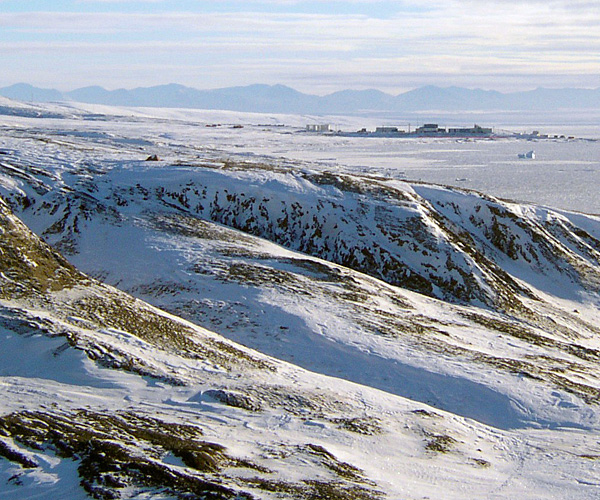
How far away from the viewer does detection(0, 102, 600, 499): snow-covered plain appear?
15.1 metres

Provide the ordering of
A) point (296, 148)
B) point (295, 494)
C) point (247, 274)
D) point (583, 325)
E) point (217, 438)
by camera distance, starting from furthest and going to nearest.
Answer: point (296, 148), point (583, 325), point (247, 274), point (217, 438), point (295, 494)

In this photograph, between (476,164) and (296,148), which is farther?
(296,148)

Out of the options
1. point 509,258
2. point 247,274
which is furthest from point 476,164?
point 247,274

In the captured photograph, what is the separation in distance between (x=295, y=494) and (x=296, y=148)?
310 ft

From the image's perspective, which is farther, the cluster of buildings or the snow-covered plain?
the cluster of buildings

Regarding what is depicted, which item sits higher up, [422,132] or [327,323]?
[422,132]

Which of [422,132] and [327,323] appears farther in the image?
[422,132]

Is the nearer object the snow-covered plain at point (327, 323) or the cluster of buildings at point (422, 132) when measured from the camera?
the snow-covered plain at point (327, 323)

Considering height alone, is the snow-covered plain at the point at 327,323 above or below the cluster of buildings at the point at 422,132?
below

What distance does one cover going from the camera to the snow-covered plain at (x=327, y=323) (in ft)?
49.7

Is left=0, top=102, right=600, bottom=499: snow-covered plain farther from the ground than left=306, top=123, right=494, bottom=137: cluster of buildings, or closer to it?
closer to it

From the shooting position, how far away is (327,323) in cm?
2438

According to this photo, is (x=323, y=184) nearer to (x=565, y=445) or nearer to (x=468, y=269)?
(x=468, y=269)

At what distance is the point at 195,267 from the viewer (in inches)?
1104
